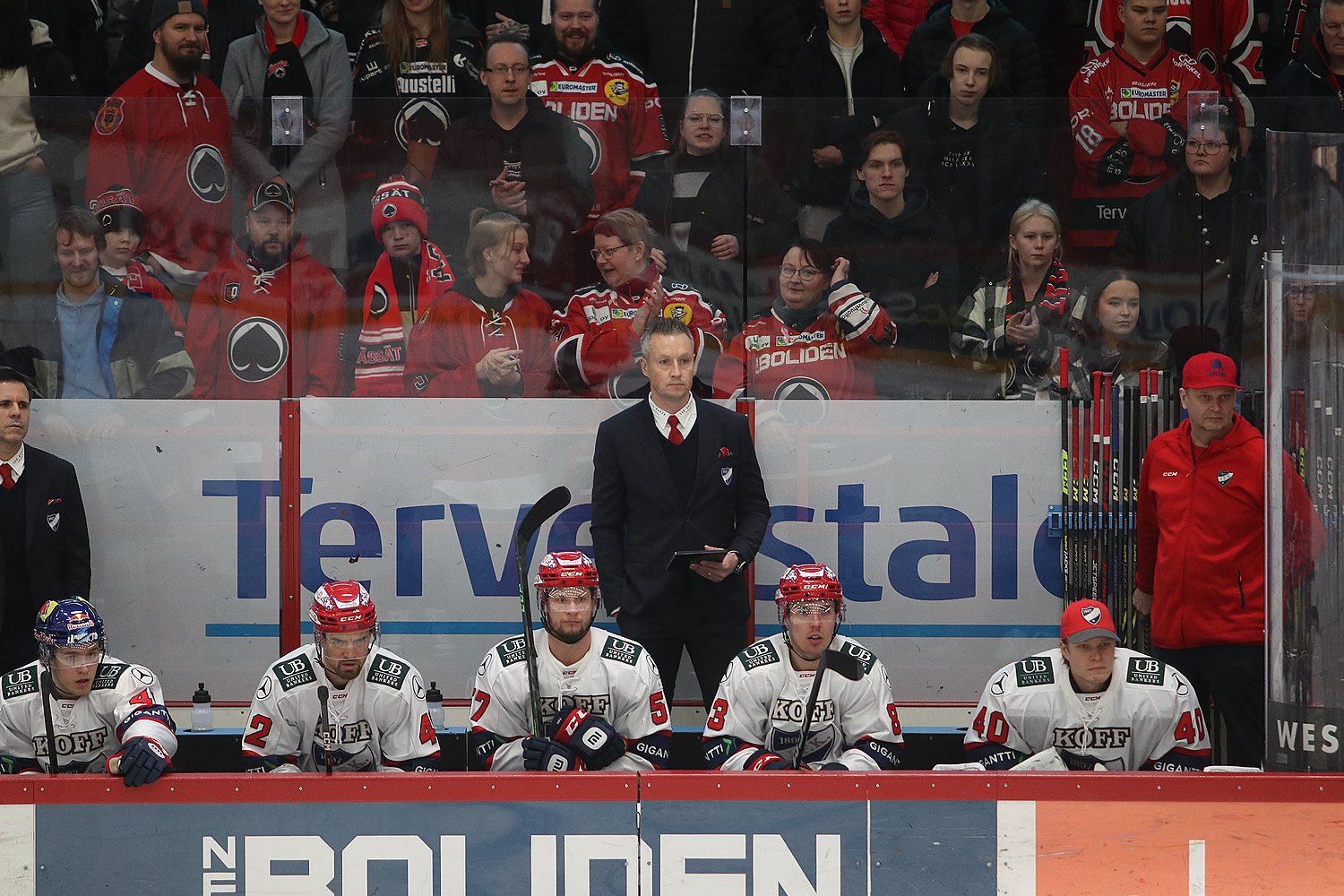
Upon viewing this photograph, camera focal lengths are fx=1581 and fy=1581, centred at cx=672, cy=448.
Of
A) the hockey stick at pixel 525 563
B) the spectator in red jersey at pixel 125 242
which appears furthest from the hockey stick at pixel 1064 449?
the spectator in red jersey at pixel 125 242

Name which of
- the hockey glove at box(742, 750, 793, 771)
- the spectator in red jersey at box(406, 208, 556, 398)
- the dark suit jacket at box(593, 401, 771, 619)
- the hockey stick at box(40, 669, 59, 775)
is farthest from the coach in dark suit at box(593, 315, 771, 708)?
the hockey stick at box(40, 669, 59, 775)

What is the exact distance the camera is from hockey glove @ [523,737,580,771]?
454 centimetres

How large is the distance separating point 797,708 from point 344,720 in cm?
143

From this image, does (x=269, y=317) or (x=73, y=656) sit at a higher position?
(x=269, y=317)

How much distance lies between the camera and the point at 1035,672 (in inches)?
199

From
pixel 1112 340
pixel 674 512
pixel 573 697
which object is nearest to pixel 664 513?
pixel 674 512

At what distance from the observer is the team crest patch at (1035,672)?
16.5 ft

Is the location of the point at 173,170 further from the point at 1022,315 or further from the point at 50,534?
the point at 1022,315

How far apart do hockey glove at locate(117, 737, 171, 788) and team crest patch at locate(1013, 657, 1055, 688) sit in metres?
2.61

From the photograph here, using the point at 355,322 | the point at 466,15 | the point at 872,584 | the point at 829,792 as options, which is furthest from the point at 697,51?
the point at 829,792

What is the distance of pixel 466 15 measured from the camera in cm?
653

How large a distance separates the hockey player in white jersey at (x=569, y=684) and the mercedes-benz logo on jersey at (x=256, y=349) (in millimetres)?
1498

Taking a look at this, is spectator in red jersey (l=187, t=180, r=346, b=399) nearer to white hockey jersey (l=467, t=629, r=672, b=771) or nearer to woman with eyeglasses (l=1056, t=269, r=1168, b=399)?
white hockey jersey (l=467, t=629, r=672, b=771)

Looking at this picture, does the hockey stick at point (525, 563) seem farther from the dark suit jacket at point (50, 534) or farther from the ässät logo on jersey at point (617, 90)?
the dark suit jacket at point (50, 534)
